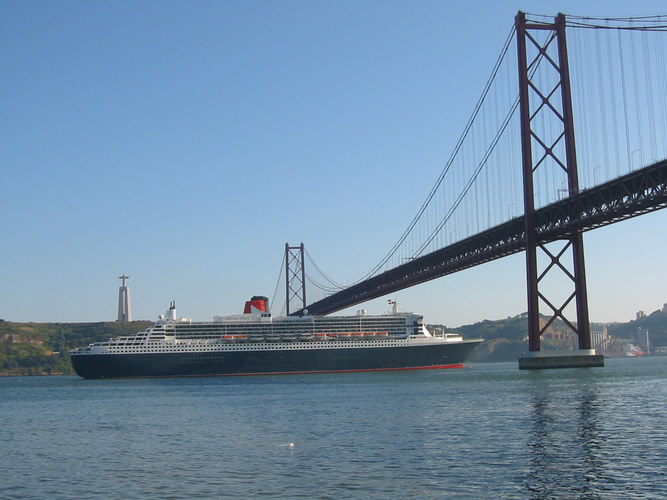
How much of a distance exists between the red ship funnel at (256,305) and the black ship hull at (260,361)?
6.44 m

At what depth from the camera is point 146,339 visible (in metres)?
59.9

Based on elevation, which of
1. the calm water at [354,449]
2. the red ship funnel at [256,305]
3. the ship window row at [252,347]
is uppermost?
the red ship funnel at [256,305]

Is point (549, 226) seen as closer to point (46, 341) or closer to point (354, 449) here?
point (354, 449)

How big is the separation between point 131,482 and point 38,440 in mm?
7935

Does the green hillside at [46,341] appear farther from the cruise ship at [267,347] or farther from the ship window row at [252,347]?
the ship window row at [252,347]

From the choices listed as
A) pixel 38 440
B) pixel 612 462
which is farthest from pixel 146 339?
pixel 612 462

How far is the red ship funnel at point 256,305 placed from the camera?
220 ft

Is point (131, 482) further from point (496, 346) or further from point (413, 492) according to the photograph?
point (496, 346)

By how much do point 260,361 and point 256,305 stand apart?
288 inches

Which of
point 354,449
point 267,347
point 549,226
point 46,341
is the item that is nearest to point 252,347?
point 267,347

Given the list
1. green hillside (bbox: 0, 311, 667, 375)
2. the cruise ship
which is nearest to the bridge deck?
the cruise ship

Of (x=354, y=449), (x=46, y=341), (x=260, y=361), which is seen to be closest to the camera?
(x=354, y=449)

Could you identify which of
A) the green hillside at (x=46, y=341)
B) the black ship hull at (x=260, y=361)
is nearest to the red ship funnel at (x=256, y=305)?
the black ship hull at (x=260, y=361)

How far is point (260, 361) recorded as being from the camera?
2405 inches
